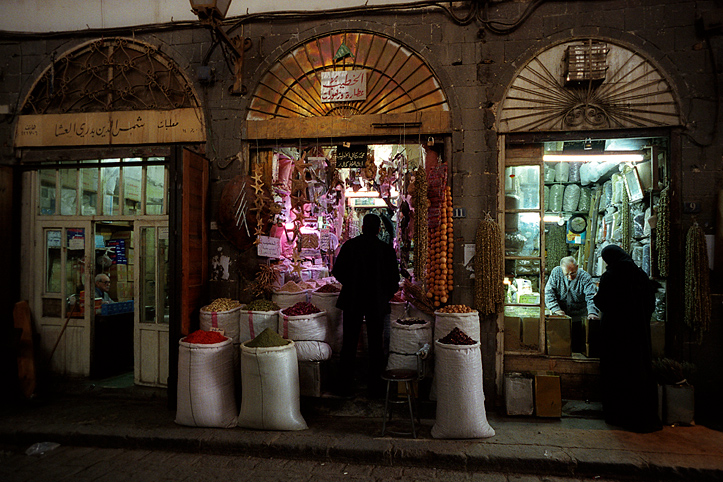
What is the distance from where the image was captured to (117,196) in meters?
6.34

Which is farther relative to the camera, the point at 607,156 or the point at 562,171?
the point at 562,171

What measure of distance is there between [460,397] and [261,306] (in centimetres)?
280

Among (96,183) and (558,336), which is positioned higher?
(96,183)

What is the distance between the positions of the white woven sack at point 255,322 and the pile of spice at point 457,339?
227cm

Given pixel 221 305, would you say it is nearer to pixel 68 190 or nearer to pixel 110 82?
pixel 68 190

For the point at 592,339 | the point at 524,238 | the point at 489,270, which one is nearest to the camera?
the point at 489,270

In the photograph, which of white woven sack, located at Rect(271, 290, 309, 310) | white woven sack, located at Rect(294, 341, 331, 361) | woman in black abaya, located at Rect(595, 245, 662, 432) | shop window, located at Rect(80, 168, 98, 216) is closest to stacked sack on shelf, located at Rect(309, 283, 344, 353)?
white woven sack, located at Rect(271, 290, 309, 310)

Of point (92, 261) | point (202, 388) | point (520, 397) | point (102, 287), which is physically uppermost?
point (92, 261)

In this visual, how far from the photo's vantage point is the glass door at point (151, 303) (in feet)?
19.9

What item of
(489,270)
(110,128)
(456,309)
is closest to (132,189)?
Result: (110,128)

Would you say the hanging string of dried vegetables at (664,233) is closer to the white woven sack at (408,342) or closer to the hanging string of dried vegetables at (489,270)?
the hanging string of dried vegetables at (489,270)

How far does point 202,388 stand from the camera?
473 cm

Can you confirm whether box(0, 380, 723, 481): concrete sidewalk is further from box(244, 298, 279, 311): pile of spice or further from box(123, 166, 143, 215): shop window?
box(123, 166, 143, 215): shop window

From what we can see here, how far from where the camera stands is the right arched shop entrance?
5.32 m
